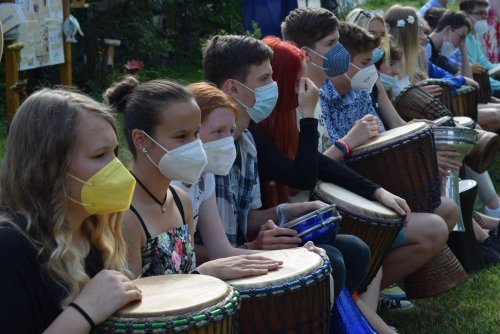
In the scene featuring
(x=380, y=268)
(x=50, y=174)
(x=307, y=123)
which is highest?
(x=50, y=174)

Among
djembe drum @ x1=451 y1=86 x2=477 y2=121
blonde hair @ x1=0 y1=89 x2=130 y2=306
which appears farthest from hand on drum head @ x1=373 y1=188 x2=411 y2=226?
djembe drum @ x1=451 y1=86 x2=477 y2=121

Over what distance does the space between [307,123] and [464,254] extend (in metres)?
1.86

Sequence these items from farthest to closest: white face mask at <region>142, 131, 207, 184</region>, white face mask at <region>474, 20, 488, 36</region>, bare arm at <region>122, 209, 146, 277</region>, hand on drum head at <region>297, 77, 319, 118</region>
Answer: white face mask at <region>474, 20, 488, 36</region> → hand on drum head at <region>297, 77, 319, 118</region> → white face mask at <region>142, 131, 207, 184</region> → bare arm at <region>122, 209, 146, 277</region>

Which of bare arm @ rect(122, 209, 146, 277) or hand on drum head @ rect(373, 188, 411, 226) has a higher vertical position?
bare arm @ rect(122, 209, 146, 277)

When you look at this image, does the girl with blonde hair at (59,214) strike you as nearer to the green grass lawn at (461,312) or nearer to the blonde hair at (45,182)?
the blonde hair at (45,182)

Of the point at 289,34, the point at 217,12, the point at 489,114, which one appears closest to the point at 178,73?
the point at 217,12

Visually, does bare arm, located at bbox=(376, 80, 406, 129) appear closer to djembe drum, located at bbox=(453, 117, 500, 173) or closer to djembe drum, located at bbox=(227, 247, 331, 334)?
djembe drum, located at bbox=(453, 117, 500, 173)

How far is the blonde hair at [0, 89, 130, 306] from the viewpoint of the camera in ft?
7.57

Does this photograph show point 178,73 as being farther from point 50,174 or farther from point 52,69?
point 50,174

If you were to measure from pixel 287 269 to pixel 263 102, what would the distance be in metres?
1.15

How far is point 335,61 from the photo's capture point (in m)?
4.76

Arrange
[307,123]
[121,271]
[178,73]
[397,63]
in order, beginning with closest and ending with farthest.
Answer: [121,271] < [307,123] < [397,63] < [178,73]

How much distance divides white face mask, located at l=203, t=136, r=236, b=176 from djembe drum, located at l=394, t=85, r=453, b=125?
2.70 meters

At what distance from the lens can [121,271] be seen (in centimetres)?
254
